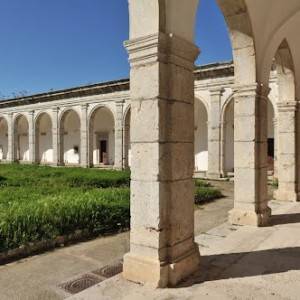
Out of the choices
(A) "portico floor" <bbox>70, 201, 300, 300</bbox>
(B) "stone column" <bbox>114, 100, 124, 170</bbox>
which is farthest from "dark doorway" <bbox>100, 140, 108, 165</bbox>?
(A) "portico floor" <bbox>70, 201, 300, 300</bbox>

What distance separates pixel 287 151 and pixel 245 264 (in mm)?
5334

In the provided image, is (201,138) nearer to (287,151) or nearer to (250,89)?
(287,151)

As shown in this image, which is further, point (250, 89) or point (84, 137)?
point (84, 137)

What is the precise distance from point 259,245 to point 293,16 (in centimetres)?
465

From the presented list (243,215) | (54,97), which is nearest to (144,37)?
(243,215)

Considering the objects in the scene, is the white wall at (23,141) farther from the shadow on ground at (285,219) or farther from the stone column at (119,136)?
the shadow on ground at (285,219)

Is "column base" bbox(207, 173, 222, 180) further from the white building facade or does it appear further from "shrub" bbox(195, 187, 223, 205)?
"shrub" bbox(195, 187, 223, 205)

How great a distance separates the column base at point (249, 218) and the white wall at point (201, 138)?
14.3 meters

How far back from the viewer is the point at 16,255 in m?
4.75

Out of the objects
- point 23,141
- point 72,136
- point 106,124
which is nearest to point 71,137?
point 72,136

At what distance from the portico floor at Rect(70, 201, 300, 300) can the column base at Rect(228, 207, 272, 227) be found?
37 cm

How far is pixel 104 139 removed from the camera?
25797 mm

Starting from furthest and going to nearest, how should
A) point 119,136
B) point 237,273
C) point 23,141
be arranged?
1. point 23,141
2. point 119,136
3. point 237,273

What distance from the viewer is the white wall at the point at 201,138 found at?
20.6m
